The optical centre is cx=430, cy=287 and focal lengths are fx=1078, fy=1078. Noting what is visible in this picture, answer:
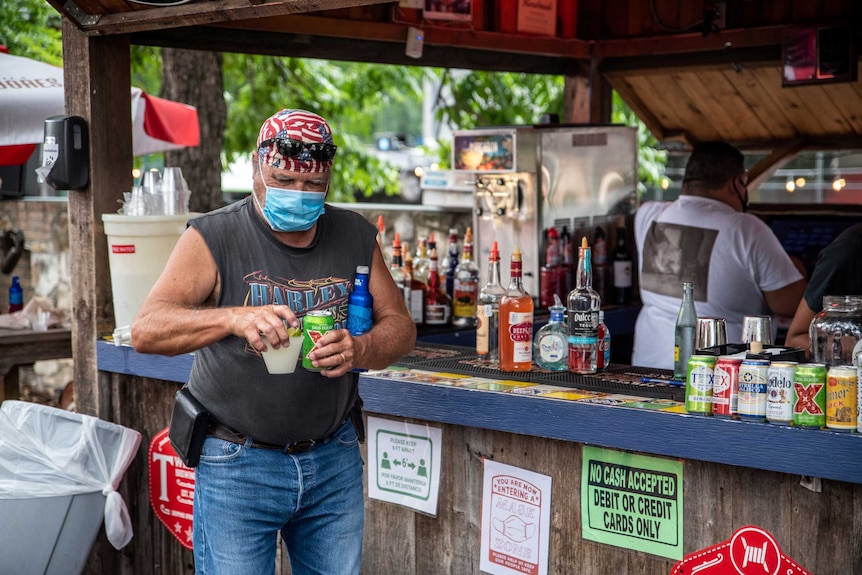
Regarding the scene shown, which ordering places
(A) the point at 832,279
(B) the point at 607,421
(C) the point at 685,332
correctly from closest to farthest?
1. (B) the point at 607,421
2. (A) the point at 832,279
3. (C) the point at 685,332

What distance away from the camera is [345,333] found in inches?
113

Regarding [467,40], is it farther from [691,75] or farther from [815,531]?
[815,531]

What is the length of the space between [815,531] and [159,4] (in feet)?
9.90

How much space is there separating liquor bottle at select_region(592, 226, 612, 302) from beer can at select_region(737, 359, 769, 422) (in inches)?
123

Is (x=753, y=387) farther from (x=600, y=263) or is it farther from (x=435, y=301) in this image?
(x=600, y=263)

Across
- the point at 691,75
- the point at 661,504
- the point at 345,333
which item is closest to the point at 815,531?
the point at 661,504

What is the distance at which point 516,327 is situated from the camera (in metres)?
3.90

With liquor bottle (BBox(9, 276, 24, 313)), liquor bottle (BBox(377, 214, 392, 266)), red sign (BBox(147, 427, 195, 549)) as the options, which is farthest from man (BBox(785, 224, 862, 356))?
liquor bottle (BBox(9, 276, 24, 313))

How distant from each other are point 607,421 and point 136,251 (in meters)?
2.25

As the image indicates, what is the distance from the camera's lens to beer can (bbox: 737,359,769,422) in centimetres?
301

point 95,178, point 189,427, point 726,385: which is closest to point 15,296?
point 95,178

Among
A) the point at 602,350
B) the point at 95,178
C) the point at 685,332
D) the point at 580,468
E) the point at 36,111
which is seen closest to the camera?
the point at 580,468

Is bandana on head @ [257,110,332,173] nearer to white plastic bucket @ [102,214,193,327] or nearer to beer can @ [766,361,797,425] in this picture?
beer can @ [766,361,797,425]

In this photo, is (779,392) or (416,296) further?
Result: (416,296)
